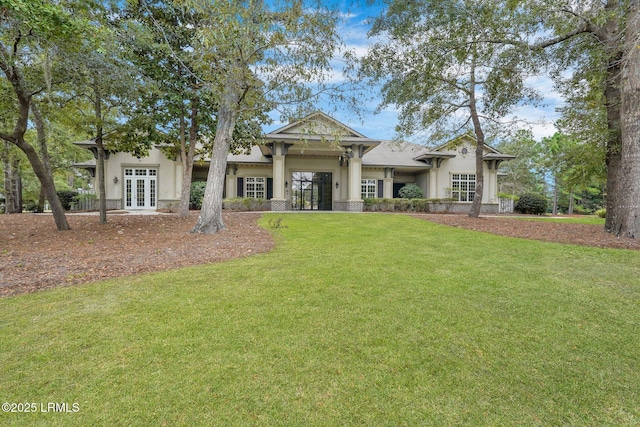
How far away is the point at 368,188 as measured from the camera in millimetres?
21750

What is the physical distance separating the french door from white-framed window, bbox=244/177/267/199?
5977 mm

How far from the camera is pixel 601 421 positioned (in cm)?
180

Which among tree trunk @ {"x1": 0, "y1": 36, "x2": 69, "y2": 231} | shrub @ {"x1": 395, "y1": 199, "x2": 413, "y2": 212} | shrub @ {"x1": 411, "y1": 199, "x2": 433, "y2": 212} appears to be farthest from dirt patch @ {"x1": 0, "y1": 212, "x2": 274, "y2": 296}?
shrub @ {"x1": 411, "y1": 199, "x2": 433, "y2": 212}

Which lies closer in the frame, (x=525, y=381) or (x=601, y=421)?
(x=601, y=421)

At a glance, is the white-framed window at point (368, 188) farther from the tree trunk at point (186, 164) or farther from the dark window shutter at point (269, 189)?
the tree trunk at point (186, 164)

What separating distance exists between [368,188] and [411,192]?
3.00 m

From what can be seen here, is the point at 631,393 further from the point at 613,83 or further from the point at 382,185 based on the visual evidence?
the point at 382,185

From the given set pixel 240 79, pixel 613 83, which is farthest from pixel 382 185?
pixel 240 79

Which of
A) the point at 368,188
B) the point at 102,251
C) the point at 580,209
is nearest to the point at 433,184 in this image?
the point at 368,188

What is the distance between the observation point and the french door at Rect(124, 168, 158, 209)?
65.2 feet

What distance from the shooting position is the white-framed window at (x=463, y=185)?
22078 mm

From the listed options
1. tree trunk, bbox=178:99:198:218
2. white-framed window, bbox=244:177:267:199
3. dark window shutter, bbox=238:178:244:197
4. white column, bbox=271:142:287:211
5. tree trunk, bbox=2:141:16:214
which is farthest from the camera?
white-framed window, bbox=244:177:267:199

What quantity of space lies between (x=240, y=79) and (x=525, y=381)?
27.9ft

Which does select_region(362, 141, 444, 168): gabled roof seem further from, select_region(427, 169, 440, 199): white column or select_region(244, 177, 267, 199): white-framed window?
select_region(244, 177, 267, 199): white-framed window
